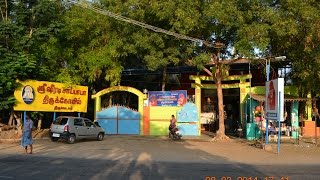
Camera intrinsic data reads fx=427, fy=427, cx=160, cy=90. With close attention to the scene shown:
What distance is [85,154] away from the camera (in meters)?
18.4

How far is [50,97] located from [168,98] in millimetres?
8607

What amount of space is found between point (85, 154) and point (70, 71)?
11.7 meters

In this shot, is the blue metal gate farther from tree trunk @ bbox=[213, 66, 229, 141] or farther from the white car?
tree trunk @ bbox=[213, 66, 229, 141]

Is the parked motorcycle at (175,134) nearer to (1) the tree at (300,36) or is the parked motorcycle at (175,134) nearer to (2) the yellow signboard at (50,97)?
(2) the yellow signboard at (50,97)

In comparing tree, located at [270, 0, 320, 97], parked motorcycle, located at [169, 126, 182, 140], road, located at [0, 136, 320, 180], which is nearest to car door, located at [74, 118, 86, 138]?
road, located at [0, 136, 320, 180]

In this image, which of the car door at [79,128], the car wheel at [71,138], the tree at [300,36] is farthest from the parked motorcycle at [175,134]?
the tree at [300,36]

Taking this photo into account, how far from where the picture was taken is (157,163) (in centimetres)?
1552

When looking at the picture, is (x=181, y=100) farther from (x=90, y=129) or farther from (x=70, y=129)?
(x=70, y=129)

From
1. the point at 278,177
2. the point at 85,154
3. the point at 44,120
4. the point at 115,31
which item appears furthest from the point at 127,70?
the point at 278,177

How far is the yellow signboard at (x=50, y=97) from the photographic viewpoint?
25.3 m

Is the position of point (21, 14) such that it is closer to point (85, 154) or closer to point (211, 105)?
point (85, 154)

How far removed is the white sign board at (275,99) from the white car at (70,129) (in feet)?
34.2

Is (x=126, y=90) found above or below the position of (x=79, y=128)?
above

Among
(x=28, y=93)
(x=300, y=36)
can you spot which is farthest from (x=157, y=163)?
(x=300, y=36)
